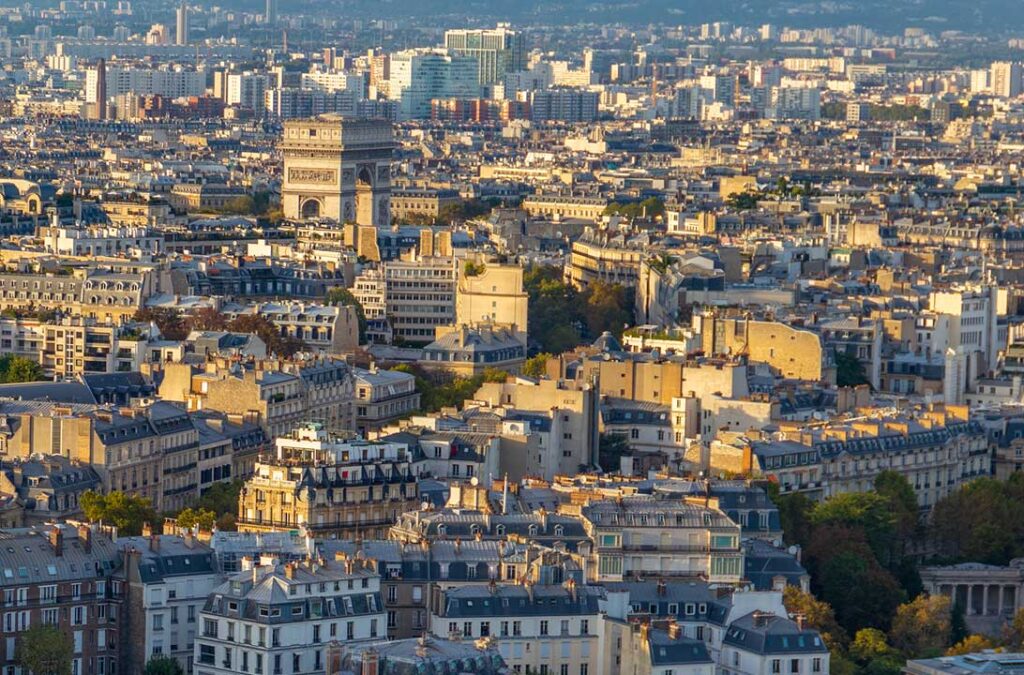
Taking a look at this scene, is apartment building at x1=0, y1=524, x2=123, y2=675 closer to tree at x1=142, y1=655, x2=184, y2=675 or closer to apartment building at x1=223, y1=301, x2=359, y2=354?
tree at x1=142, y1=655, x2=184, y2=675

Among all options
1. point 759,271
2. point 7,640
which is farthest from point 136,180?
point 7,640

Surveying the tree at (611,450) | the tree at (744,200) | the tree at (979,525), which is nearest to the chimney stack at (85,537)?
the tree at (611,450)

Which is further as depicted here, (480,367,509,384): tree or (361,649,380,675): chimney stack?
(480,367,509,384): tree

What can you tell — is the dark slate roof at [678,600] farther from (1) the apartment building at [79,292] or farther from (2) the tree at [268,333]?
(1) the apartment building at [79,292]

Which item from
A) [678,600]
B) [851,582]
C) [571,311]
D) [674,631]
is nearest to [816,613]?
[678,600]

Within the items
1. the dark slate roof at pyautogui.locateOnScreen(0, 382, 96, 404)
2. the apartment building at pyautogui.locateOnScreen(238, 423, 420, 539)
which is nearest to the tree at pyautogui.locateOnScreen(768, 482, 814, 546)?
the apartment building at pyautogui.locateOnScreen(238, 423, 420, 539)
